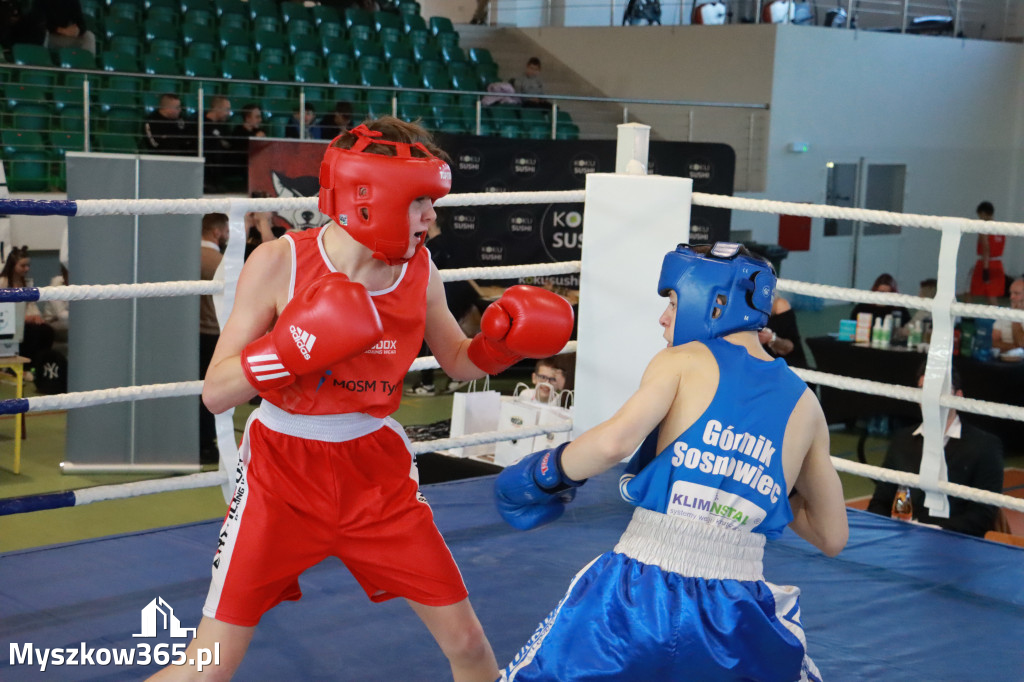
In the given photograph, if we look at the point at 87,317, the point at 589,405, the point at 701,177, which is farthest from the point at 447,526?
the point at 701,177

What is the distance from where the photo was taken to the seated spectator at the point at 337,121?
775cm

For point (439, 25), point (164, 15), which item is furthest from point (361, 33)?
point (164, 15)

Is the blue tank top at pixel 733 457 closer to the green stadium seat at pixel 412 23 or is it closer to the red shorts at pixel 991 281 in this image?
the green stadium seat at pixel 412 23

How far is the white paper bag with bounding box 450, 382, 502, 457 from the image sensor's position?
4348 mm

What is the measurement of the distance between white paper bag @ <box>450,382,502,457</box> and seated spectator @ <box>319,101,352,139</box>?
3770mm

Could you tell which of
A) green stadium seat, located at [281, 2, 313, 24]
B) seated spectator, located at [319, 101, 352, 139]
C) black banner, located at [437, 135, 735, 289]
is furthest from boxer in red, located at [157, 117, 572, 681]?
green stadium seat, located at [281, 2, 313, 24]

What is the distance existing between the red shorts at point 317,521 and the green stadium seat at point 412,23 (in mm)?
9182

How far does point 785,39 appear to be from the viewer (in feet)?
32.3

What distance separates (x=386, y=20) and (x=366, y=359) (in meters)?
9.05

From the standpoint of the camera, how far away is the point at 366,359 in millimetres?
1762

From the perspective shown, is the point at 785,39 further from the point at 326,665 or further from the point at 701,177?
the point at 326,665

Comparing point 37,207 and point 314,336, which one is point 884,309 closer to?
point 37,207

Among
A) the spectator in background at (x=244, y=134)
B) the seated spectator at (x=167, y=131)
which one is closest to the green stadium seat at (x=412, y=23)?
the spectator in background at (x=244, y=134)

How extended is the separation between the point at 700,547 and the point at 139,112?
273 inches
